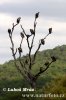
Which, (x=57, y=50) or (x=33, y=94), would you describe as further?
(x=57, y=50)

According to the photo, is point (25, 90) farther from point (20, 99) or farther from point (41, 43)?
point (41, 43)

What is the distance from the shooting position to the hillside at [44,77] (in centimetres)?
2597

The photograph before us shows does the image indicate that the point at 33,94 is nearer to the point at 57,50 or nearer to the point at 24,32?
the point at 24,32

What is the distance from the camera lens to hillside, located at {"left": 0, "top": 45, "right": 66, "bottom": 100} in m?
26.0

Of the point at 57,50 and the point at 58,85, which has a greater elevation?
the point at 58,85

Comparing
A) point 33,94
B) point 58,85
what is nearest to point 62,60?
point 58,85

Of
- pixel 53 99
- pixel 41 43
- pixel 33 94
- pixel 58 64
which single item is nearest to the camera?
pixel 41 43

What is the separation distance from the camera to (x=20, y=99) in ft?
75.1

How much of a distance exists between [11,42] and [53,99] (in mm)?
4276

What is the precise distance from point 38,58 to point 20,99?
51.6 metres

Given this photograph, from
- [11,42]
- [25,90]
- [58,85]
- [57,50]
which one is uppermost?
[11,42]

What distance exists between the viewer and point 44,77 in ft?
153

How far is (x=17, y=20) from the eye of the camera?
820 inches

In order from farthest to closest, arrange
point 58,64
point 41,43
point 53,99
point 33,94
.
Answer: point 58,64
point 53,99
point 33,94
point 41,43
